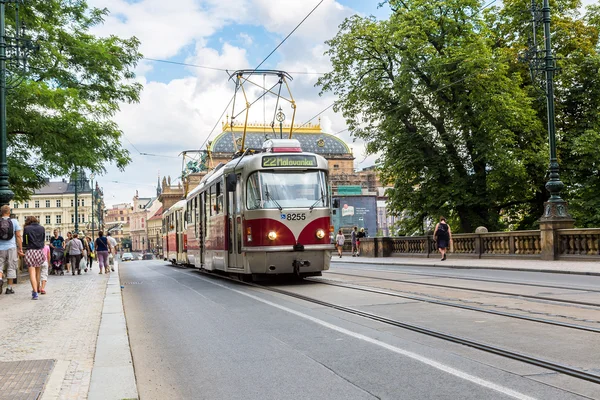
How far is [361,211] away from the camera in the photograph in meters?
85.9

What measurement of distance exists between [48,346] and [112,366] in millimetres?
1561

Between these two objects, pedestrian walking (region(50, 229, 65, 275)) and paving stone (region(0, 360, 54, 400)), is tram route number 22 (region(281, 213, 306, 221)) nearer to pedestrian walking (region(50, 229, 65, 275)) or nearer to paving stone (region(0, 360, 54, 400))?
paving stone (region(0, 360, 54, 400))

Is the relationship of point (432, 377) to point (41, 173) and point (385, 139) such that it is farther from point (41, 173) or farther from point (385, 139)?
point (385, 139)

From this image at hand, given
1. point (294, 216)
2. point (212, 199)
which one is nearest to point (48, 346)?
point (294, 216)

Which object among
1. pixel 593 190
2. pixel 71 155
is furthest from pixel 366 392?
pixel 593 190

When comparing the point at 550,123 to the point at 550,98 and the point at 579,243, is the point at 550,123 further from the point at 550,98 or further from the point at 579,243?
the point at 579,243

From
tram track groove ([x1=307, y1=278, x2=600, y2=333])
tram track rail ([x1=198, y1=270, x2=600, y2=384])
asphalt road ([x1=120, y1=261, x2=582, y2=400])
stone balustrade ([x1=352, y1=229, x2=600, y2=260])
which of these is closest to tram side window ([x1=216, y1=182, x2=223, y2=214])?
tram track groove ([x1=307, y1=278, x2=600, y2=333])

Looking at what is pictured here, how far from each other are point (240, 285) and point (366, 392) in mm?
11385

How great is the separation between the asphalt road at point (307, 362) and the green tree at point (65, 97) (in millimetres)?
13774

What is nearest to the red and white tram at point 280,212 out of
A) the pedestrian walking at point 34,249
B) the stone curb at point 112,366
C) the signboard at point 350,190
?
the pedestrian walking at point 34,249

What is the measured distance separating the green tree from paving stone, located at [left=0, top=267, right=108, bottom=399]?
904cm

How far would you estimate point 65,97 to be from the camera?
21859 millimetres

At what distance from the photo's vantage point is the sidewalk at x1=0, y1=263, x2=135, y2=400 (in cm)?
547

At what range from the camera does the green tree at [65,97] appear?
2205 cm
